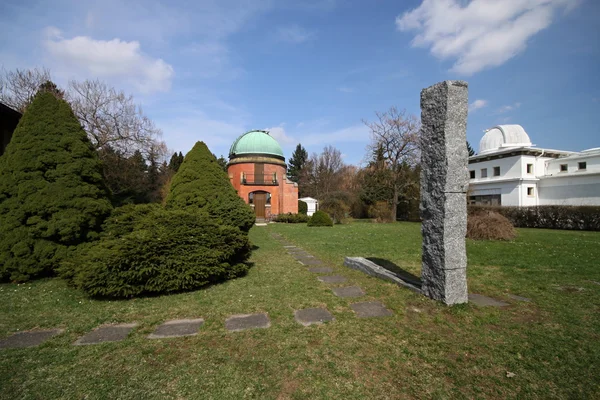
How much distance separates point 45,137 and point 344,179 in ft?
155

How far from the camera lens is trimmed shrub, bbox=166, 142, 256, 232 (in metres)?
8.52

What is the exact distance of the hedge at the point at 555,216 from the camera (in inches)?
765

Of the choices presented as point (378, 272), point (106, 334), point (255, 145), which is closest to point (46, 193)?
point (106, 334)

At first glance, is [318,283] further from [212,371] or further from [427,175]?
[212,371]

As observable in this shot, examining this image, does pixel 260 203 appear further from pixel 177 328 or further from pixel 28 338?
pixel 28 338

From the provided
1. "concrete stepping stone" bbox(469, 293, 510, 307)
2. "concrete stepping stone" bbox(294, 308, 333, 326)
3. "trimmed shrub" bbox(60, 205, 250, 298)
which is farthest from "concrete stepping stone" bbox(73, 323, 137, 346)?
"concrete stepping stone" bbox(469, 293, 510, 307)

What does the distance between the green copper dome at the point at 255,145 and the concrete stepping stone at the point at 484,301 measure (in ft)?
87.7

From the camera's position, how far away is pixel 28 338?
358 centimetres

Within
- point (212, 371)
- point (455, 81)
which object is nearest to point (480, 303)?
point (455, 81)

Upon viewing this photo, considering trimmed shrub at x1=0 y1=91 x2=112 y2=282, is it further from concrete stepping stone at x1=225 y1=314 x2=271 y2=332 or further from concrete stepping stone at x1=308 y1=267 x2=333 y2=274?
concrete stepping stone at x1=308 y1=267 x2=333 y2=274

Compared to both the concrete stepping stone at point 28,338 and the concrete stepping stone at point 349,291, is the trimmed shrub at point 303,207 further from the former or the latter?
the concrete stepping stone at point 28,338

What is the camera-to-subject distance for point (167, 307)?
4703mm

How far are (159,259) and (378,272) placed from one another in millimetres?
4474

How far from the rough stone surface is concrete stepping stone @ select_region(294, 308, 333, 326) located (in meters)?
1.93
